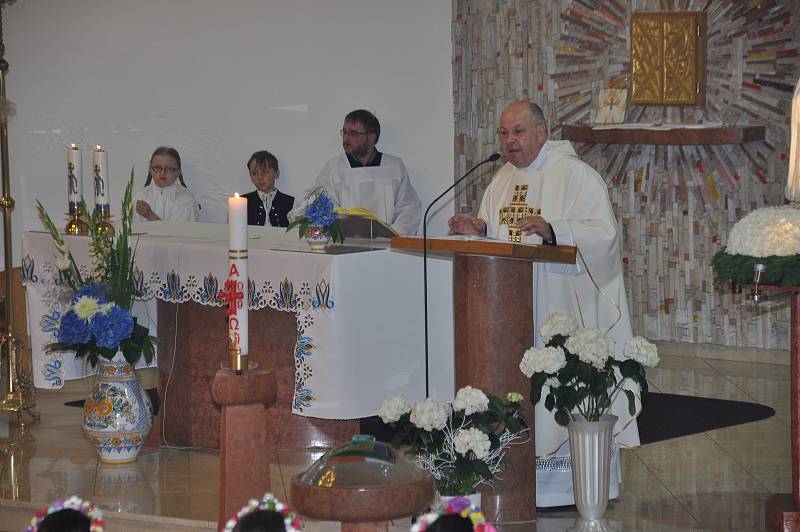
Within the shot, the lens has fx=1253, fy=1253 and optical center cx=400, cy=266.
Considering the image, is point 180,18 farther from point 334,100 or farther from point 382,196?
point 382,196

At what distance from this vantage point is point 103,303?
→ 239 inches

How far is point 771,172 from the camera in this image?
903cm

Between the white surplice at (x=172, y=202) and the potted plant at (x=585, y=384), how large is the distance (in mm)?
4875

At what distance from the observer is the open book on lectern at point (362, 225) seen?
6.39 m

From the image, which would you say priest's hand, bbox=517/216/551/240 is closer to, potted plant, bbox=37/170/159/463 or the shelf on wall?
potted plant, bbox=37/170/159/463

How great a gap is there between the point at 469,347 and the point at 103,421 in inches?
79.2

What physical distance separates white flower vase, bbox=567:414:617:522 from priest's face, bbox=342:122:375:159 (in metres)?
4.77

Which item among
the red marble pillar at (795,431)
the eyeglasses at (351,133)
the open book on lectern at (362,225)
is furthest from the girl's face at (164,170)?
the red marble pillar at (795,431)

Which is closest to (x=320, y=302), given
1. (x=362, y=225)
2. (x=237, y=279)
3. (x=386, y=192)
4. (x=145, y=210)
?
(x=362, y=225)

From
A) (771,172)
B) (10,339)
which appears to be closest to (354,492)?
(10,339)

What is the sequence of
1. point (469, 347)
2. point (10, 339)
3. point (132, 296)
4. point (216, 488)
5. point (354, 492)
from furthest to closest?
point (10, 339), point (132, 296), point (216, 488), point (469, 347), point (354, 492)

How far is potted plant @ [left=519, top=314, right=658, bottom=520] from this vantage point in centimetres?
501

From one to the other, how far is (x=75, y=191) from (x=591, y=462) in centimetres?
317

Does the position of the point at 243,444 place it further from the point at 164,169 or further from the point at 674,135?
the point at 164,169
